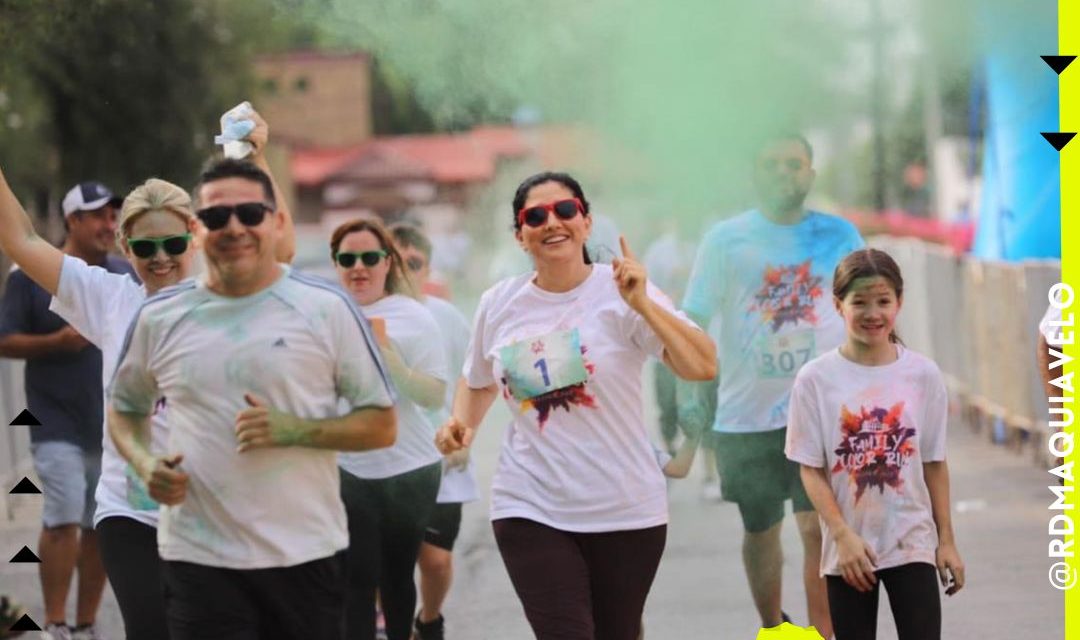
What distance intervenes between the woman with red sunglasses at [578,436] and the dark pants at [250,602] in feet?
2.73

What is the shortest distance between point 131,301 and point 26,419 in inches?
76.7

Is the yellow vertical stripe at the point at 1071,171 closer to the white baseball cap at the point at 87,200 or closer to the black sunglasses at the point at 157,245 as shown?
the black sunglasses at the point at 157,245

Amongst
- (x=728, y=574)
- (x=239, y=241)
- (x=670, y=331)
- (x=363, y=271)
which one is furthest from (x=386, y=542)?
(x=728, y=574)

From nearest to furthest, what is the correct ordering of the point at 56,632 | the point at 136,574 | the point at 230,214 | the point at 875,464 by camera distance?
the point at 230,214, the point at 875,464, the point at 136,574, the point at 56,632

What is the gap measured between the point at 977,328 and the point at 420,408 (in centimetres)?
804

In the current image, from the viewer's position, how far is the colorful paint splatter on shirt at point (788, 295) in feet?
23.4

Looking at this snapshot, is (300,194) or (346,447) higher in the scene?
(300,194)

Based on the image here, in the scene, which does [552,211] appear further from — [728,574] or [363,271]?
[728,574]

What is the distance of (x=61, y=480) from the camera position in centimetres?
784

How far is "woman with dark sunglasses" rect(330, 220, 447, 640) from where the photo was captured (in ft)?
21.8

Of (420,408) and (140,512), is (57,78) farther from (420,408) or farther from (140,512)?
(140,512)

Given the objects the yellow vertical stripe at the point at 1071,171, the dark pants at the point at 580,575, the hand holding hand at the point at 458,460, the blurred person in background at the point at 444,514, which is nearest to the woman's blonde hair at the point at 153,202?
the dark pants at the point at 580,575

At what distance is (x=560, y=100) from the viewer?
8.37 m

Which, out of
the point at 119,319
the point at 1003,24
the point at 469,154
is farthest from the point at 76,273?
the point at 1003,24
